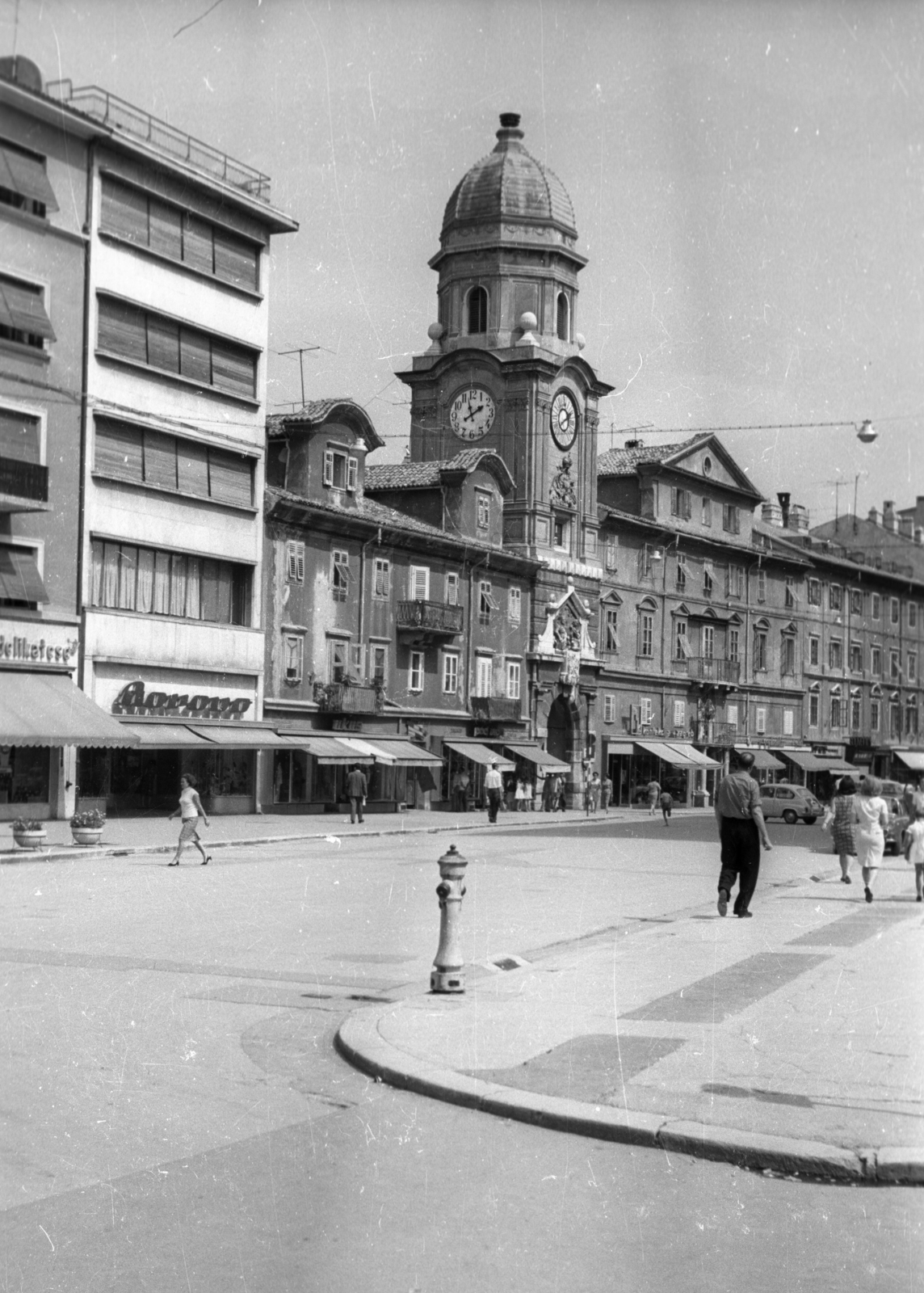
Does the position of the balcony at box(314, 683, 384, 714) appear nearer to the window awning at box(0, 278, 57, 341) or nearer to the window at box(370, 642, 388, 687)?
the window at box(370, 642, 388, 687)

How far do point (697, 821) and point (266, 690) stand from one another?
15.9m

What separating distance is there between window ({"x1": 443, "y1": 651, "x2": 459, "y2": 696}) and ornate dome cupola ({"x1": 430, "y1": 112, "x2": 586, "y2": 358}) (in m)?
14.6

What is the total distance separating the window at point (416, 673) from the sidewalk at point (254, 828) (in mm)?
4262

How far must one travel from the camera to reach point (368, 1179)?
6.78 metres

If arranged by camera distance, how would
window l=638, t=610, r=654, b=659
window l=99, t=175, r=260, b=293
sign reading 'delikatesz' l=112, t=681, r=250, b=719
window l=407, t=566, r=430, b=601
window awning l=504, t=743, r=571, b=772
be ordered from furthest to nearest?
window l=638, t=610, r=654, b=659, window awning l=504, t=743, r=571, b=772, window l=407, t=566, r=430, b=601, sign reading 'delikatesz' l=112, t=681, r=250, b=719, window l=99, t=175, r=260, b=293

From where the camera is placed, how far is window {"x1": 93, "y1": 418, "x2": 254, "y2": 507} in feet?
130

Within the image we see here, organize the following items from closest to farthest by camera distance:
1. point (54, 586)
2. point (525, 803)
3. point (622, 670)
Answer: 1. point (54, 586)
2. point (525, 803)
3. point (622, 670)

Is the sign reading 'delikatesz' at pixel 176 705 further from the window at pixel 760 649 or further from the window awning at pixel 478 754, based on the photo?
the window at pixel 760 649

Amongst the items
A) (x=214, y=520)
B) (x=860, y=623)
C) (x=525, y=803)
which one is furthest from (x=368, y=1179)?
(x=860, y=623)

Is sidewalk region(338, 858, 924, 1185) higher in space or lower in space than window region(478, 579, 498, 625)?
lower

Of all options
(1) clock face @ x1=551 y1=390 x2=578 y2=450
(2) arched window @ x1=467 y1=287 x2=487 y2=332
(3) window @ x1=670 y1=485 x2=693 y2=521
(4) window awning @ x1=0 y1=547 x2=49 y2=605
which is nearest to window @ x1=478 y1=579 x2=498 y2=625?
(1) clock face @ x1=551 y1=390 x2=578 y2=450

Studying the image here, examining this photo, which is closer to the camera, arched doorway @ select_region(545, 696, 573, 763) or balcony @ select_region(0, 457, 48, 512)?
balcony @ select_region(0, 457, 48, 512)

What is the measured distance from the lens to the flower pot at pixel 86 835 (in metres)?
29.0

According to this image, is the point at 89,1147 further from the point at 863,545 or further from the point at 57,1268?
the point at 863,545
